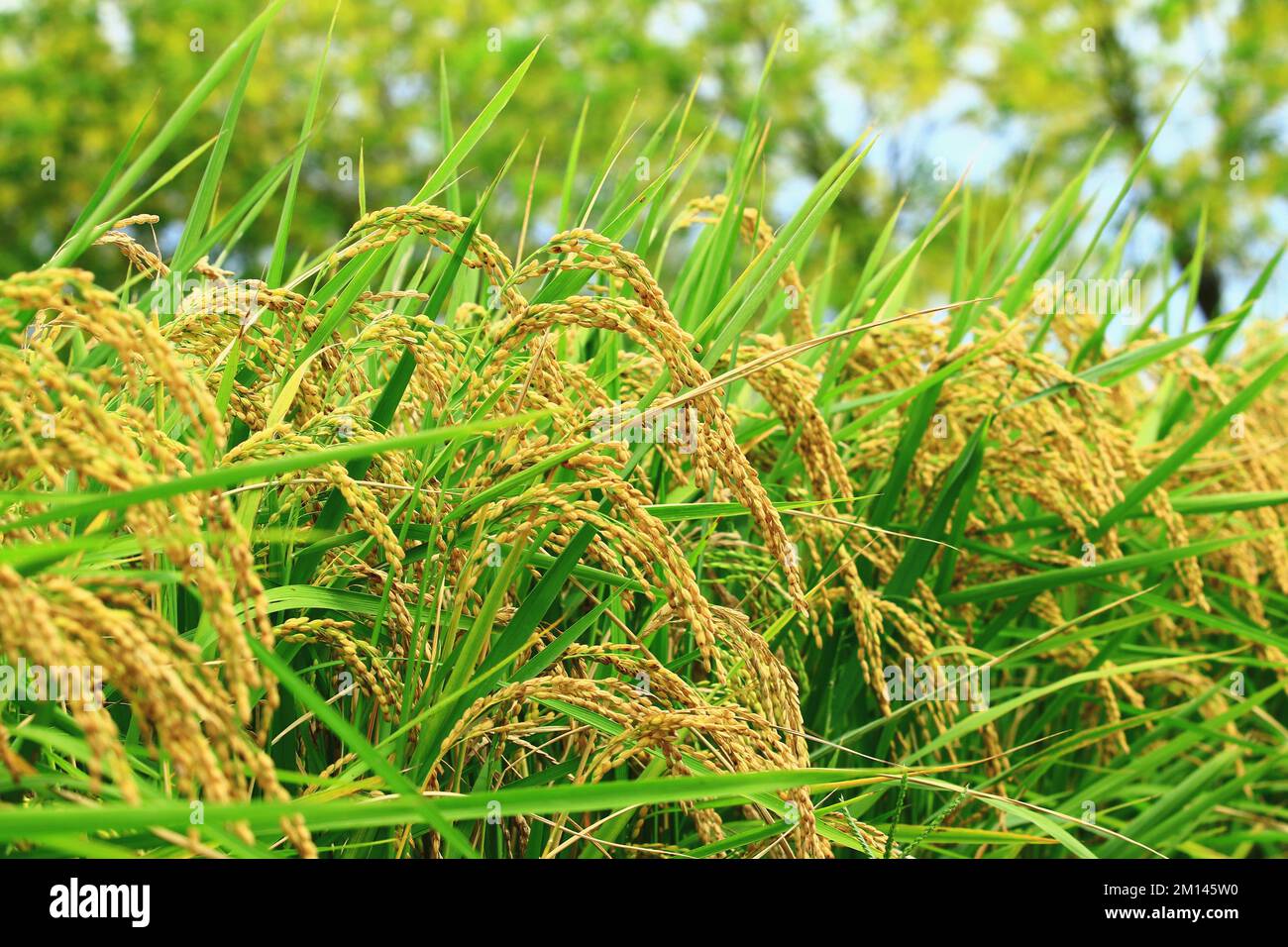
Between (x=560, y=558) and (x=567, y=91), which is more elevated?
(x=567, y=91)

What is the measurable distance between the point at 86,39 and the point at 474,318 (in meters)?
21.6

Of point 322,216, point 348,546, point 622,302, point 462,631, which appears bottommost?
point 462,631

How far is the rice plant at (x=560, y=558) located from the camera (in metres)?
1.06

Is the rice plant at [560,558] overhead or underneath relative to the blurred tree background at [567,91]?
underneath

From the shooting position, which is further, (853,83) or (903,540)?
(853,83)

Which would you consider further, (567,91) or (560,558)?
(567,91)

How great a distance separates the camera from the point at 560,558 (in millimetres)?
1522

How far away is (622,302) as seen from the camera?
131cm

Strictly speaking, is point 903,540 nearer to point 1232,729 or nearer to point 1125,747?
point 1125,747

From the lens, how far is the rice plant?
1.06 m

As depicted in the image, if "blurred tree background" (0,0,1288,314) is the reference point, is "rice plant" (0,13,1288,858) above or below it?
below

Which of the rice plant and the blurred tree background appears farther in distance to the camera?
the blurred tree background
